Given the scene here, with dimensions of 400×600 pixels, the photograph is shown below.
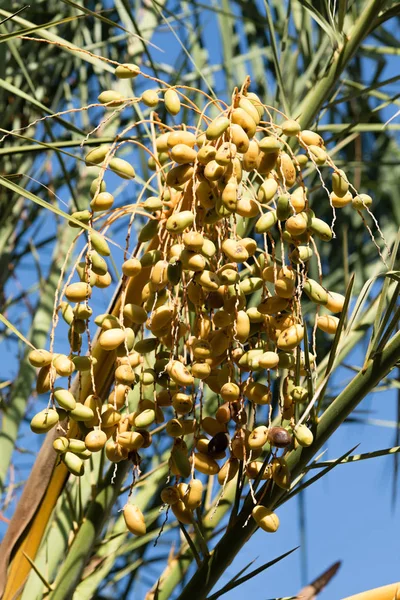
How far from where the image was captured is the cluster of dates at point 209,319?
2.26 ft

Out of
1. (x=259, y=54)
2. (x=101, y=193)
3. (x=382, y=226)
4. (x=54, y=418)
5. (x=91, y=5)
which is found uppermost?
(x=91, y=5)

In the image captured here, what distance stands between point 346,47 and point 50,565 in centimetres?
63

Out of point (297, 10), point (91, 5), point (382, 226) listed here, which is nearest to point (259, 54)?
point (297, 10)

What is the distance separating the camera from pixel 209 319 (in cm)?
75

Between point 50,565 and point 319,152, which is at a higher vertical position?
point 319,152

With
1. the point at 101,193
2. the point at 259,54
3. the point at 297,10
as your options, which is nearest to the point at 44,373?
the point at 101,193

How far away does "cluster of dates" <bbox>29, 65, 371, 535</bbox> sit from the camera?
0.69 meters

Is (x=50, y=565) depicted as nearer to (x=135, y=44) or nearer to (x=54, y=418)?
(x=54, y=418)

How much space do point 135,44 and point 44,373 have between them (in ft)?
3.20

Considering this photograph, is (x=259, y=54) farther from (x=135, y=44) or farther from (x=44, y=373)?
(x=44, y=373)

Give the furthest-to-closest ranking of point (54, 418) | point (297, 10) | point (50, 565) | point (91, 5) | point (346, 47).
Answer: point (91, 5), point (297, 10), point (346, 47), point (50, 565), point (54, 418)

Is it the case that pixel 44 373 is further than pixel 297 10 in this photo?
No

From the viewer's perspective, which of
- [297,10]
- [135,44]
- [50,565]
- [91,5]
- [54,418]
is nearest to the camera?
[54,418]

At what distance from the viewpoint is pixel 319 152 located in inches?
29.1
